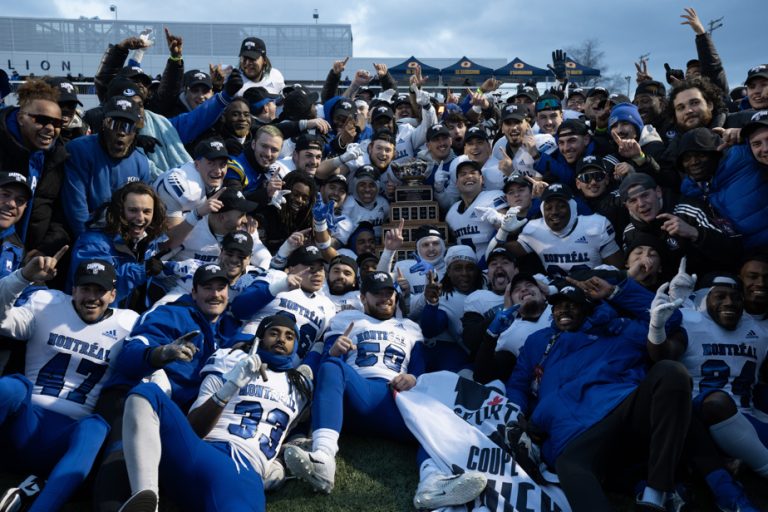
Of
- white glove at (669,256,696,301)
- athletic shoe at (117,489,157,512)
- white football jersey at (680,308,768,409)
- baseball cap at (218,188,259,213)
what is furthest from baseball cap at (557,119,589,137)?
athletic shoe at (117,489,157,512)

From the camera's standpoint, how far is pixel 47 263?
4.01 metres

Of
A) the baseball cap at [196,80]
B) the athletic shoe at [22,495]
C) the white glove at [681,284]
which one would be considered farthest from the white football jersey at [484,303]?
the baseball cap at [196,80]

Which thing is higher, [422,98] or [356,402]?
[422,98]

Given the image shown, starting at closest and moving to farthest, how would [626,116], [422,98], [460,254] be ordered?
[460,254] → [626,116] → [422,98]

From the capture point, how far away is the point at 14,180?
4.60m

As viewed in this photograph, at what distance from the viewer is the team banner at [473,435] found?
3.96 m

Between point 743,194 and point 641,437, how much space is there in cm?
228

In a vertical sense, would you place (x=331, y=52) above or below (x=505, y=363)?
above

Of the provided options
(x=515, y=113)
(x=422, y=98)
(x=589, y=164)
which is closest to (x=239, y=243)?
(x=589, y=164)

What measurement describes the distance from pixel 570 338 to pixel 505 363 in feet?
2.38

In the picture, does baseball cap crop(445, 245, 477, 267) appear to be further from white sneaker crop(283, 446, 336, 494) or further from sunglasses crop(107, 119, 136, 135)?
sunglasses crop(107, 119, 136, 135)

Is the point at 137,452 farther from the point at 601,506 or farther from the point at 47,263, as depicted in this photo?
the point at 601,506

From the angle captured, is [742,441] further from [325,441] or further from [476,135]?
[476,135]

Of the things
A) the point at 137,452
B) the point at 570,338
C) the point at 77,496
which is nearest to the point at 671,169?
the point at 570,338
